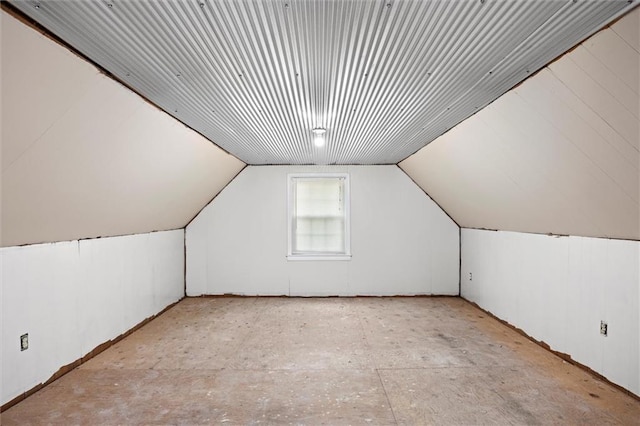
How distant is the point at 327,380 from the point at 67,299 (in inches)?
91.1


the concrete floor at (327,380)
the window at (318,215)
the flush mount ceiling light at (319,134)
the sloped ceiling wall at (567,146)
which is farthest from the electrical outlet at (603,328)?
the window at (318,215)

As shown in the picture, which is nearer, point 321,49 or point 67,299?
point 321,49

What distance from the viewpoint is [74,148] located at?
2.43 metres

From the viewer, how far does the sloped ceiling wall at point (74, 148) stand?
184 centimetres

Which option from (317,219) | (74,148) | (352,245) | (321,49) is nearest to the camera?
(321,49)

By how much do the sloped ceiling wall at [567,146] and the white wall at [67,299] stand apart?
147 inches

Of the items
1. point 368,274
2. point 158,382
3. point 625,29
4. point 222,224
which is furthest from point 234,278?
point 625,29

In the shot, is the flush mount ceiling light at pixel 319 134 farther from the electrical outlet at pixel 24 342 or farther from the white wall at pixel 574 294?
the electrical outlet at pixel 24 342

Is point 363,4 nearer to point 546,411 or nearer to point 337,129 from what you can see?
point 337,129

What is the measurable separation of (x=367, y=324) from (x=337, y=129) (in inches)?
93.8

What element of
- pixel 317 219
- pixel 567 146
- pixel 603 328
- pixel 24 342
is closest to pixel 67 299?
pixel 24 342

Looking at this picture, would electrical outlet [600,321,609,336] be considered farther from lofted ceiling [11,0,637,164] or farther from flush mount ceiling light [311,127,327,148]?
flush mount ceiling light [311,127,327,148]

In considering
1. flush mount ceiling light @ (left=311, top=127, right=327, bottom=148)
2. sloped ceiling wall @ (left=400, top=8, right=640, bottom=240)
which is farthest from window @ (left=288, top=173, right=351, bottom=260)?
sloped ceiling wall @ (left=400, top=8, right=640, bottom=240)

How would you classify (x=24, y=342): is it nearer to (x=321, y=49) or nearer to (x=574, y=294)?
(x=321, y=49)
